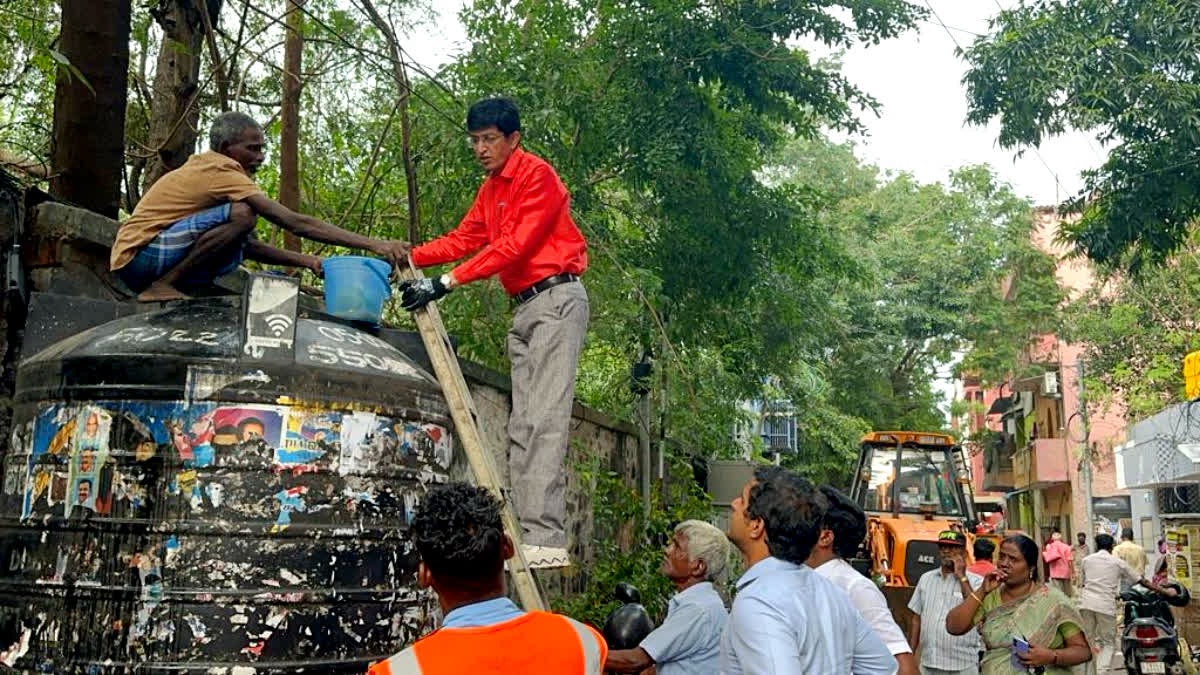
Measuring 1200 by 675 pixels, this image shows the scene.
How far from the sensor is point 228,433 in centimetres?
436

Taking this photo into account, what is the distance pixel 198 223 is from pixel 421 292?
98 centimetres

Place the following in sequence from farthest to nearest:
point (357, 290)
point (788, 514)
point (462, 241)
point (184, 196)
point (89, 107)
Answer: point (89, 107), point (462, 241), point (357, 290), point (184, 196), point (788, 514)

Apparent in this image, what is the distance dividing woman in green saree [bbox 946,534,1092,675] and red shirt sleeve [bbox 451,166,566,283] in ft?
9.71

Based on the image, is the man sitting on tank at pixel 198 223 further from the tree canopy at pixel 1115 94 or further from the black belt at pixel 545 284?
the tree canopy at pixel 1115 94

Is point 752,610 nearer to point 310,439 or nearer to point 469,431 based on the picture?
point 469,431

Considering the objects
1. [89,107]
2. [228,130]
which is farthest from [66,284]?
[89,107]

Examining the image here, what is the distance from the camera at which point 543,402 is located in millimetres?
5102

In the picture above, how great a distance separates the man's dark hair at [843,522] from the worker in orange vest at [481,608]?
2642 millimetres

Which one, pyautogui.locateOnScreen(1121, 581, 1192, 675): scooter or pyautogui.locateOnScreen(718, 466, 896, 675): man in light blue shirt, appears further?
pyautogui.locateOnScreen(1121, 581, 1192, 675): scooter

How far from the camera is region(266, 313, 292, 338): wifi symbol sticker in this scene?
4.55m

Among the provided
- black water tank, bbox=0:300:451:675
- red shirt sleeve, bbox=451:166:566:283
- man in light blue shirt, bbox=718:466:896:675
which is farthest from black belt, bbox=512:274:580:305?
man in light blue shirt, bbox=718:466:896:675

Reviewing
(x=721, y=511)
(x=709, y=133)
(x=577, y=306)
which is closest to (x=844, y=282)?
(x=721, y=511)

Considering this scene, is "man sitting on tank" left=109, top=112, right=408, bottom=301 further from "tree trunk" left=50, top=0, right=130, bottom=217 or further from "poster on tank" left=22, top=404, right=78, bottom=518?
"tree trunk" left=50, top=0, right=130, bottom=217

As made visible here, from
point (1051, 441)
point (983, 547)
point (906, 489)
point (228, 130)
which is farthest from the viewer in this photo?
point (1051, 441)
